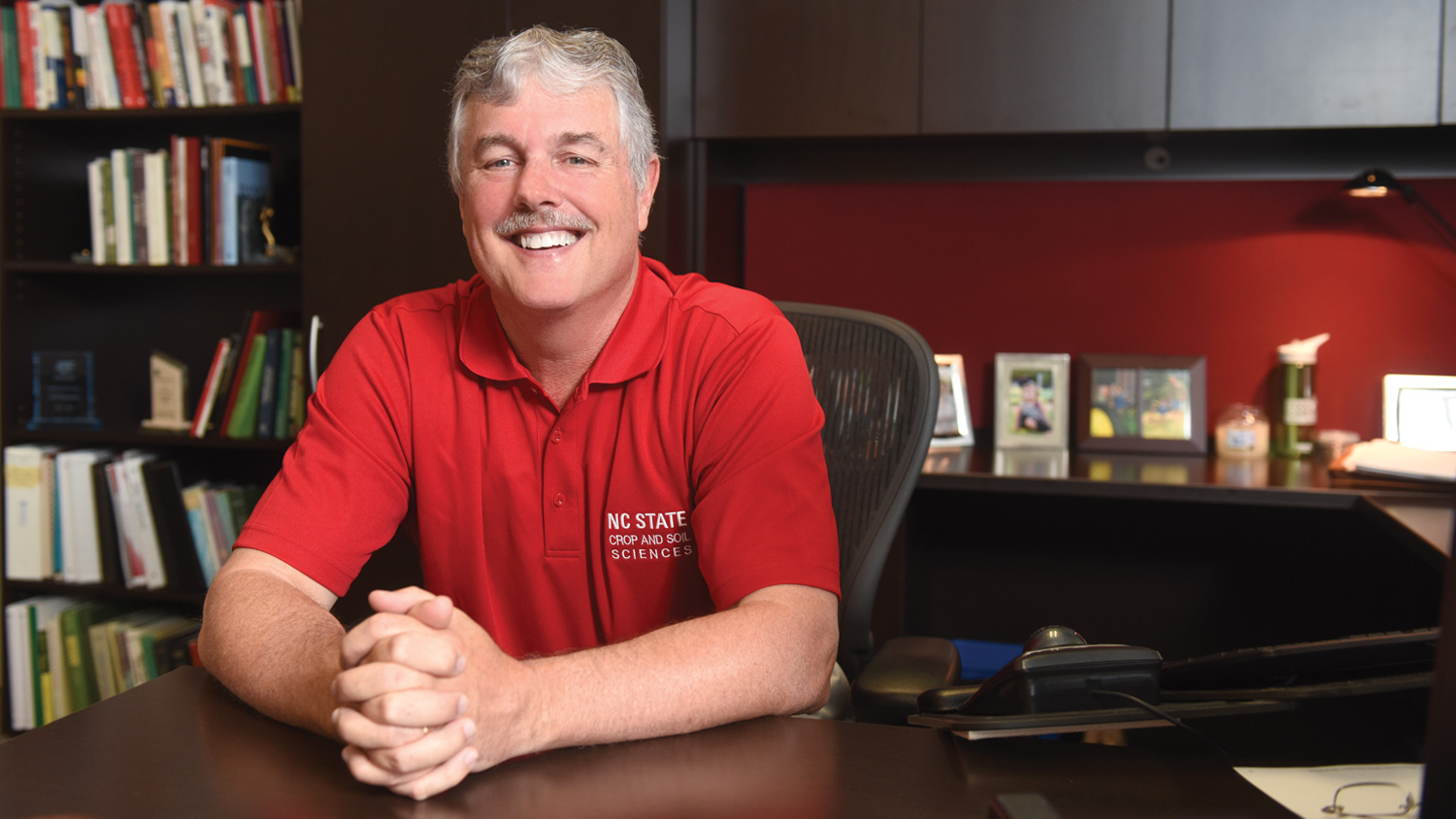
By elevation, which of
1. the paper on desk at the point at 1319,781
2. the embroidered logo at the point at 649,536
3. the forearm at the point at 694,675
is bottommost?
the paper on desk at the point at 1319,781

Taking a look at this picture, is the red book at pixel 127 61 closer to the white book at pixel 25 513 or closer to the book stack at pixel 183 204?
the book stack at pixel 183 204

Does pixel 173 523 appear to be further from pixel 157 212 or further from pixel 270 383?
pixel 157 212

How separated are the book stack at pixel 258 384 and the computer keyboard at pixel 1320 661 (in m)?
2.28

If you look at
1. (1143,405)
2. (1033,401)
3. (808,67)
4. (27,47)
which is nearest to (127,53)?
(27,47)

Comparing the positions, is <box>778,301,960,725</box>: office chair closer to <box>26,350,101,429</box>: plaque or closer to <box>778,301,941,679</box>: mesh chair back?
<box>778,301,941,679</box>: mesh chair back

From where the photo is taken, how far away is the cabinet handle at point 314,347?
2.40 meters

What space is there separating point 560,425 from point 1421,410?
6.83 feet

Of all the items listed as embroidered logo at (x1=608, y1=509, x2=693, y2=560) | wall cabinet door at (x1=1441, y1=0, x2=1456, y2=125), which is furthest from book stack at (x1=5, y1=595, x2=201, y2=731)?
wall cabinet door at (x1=1441, y1=0, x2=1456, y2=125)

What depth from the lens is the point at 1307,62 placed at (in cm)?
214

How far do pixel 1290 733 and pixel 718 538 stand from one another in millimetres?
1315

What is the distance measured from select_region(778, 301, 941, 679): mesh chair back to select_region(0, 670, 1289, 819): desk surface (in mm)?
538

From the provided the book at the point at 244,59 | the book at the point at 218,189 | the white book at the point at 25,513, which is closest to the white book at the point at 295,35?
the book at the point at 244,59

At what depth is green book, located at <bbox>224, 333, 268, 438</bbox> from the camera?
8.50 feet

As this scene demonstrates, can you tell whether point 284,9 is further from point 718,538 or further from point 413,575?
point 718,538
